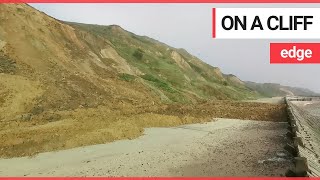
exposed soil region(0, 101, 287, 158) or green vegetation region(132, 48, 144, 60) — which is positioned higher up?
green vegetation region(132, 48, 144, 60)

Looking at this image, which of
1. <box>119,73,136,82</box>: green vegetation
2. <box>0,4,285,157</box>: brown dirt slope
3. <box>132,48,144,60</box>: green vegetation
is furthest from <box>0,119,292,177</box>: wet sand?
<box>132,48,144,60</box>: green vegetation

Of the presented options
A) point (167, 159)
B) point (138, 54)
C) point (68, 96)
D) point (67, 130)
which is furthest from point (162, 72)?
point (167, 159)

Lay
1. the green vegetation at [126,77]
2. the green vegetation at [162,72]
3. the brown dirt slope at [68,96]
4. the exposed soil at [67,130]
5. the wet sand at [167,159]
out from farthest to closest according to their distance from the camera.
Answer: the green vegetation at [162,72], the green vegetation at [126,77], the brown dirt slope at [68,96], the exposed soil at [67,130], the wet sand at [167,159]

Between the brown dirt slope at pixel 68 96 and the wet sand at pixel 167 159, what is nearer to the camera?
the wet sand at pixel 167 159

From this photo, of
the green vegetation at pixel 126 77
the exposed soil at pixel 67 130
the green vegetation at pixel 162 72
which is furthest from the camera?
the green vegetation at pixel 162 72

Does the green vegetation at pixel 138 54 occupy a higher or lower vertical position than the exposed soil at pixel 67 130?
higher

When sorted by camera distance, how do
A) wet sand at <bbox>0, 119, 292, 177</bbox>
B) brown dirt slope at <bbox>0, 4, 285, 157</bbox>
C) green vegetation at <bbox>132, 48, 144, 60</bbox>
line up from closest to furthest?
wet sand at <bbox>0, 119, 292, 177</bbox>
brown dirt slope at <bbox>0, 4, 285, 157</bbox>
green vegetation at <bbox>132, 48, 144, 60</bbox>

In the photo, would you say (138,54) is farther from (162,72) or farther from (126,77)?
(126,77)

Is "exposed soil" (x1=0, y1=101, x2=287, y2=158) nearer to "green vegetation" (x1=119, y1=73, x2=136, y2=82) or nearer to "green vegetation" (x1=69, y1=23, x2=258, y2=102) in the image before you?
"green vegetation" (x1=119, y1=73, x2=136, y2=82)

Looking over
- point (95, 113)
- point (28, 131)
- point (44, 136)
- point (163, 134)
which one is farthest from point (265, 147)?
point (95, 113)

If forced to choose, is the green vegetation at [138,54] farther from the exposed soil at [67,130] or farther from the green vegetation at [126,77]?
the exposed soil at [67,130]

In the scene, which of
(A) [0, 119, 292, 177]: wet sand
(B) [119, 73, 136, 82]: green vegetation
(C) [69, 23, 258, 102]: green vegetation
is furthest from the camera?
(C) [69, 23, 258, 102]: green vegetation

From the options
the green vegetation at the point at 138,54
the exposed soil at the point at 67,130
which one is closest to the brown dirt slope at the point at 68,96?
the exposed soil at the point at 67,130

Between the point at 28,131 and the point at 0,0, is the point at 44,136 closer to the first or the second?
the point at 28,131
